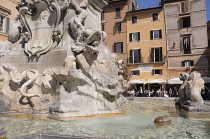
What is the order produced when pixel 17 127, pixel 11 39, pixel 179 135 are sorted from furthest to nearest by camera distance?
pixel 11 39
pixel 17 127
pixel 179 135

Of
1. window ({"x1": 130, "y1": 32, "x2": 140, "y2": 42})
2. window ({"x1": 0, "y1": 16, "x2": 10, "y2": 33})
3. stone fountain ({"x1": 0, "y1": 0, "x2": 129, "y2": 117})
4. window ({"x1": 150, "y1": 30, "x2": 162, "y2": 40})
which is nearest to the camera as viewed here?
stone fountain ({"x1": 0, "y1": 0, "x2": 129, "y2": 117})

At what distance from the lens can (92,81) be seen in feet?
18.1

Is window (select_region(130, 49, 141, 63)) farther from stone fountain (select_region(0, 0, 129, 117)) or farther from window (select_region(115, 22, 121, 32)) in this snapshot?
stone fountain (select_region(0, 0, 129, 117))

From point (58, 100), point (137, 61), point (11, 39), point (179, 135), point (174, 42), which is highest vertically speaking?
point (174, 42)

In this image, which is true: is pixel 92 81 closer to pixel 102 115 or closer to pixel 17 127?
pixel 102 115

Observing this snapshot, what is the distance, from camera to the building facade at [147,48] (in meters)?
28.4

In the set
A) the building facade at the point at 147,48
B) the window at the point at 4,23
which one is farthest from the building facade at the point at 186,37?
the window at the point at 4,23

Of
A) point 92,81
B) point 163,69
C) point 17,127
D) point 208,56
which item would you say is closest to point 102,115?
point 92,81

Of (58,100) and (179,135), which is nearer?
(179,135)

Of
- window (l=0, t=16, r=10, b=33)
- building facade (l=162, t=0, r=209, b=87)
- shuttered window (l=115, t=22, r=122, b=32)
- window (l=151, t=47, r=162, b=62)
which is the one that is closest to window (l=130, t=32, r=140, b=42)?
shuttered window (l=115, t=22, r=122, b=32)

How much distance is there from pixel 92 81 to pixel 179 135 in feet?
9.04

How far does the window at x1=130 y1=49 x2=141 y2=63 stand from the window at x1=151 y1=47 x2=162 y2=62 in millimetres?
1893

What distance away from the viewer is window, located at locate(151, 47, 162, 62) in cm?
2895

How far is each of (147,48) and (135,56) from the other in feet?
6.79
